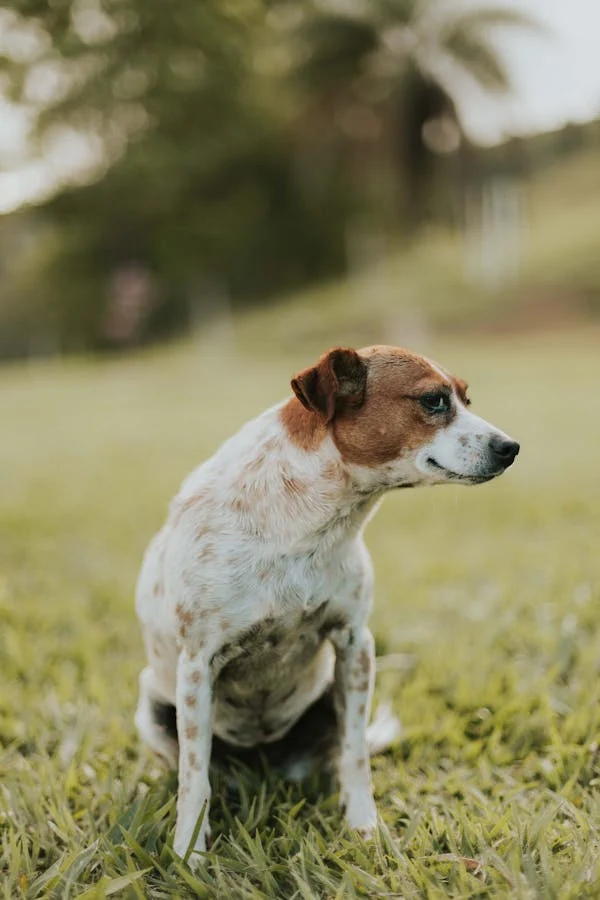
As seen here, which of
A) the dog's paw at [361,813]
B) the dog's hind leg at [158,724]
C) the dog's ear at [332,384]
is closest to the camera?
the dog's ear at [332,384]

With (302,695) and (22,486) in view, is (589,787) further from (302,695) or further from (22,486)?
(22,486)

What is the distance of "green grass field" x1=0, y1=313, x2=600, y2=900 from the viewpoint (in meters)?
2.76

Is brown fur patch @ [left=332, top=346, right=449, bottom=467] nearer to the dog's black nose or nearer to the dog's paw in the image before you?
the dog's black nose

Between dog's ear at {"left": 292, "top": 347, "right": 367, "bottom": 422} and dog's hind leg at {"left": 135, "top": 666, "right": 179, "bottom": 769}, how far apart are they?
1.24 metres

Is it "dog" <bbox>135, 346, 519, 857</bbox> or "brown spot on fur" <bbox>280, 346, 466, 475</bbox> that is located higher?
"brown spot on fur" <bbox>280, 346, 466, 475</bbox>

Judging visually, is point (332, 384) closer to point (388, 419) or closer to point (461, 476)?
point (388, 419)

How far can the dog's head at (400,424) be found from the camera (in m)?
2.71

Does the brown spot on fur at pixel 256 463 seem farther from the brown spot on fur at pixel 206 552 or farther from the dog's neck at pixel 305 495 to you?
the brown spot on fur at pixel 206 552

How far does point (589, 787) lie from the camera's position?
330 centimetres

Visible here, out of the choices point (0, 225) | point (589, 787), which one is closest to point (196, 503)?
point (589, 787)

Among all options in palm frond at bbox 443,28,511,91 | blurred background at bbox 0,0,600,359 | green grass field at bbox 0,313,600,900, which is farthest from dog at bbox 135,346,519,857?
palm frond at bbox 443,28,511,91

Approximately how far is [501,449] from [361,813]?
1.27 meters

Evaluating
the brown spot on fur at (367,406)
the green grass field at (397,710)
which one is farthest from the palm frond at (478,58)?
the brown spot on fur at (367,406)

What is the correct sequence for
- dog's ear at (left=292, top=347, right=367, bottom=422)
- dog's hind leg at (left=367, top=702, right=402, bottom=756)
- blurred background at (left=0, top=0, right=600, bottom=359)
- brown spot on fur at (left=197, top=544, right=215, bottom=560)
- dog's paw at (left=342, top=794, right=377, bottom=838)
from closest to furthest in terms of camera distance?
dog's ear at (left=292, top=347, right=367, bottom=422), brown spot on fur at (left=197, top=544, right=215, bottom=560), dog's paw at (left=342, top=794, right=377, bottom=838), dog's hind leg at (left=367, top=702, right=402, bottom=756), blurred background at (left=0, top=0, right=600, bottom=359)
